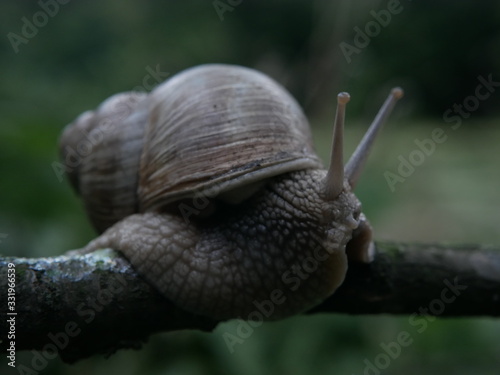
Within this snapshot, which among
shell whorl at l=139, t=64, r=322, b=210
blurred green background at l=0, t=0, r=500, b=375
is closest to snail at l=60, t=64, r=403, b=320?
shell whorl at l=139, t=64, r=322, b=210

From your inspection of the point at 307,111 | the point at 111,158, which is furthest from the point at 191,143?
the point at 307,111

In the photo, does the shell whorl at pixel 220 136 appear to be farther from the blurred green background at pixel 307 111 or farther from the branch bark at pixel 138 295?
the blurred green background at pixel 307 111

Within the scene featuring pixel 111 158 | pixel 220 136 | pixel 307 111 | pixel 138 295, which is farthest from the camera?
pixel 307 111

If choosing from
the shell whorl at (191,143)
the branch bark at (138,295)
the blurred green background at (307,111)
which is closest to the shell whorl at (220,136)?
the shell whorl at (191,143)

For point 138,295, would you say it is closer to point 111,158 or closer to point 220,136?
point 220,136

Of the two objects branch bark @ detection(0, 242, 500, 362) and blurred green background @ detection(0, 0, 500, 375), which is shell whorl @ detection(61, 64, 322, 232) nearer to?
branch bark @ detection(0, 242, 500, 362)

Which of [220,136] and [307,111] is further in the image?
[307,111]

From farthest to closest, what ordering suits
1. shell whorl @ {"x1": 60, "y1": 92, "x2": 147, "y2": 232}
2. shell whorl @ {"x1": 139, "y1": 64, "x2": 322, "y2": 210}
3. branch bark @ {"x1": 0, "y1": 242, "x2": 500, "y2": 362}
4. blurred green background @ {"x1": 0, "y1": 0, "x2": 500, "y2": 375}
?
blurred green background @ {"x1": 0, "y1": 0, "x2": 500, "y2": 375} → shell whorl @ {"x1": 60, "y1": 92, "x2": 147, "y2": 232} → shell whorl @ {"x1": 139, "y1": 64, "x2": 322, "y2": 210} → branch bark @ {"x1": 0, "y1": 242, "x2": 500, "y2": 362}

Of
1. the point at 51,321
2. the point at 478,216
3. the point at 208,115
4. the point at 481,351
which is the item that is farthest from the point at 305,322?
the point at 478,216
